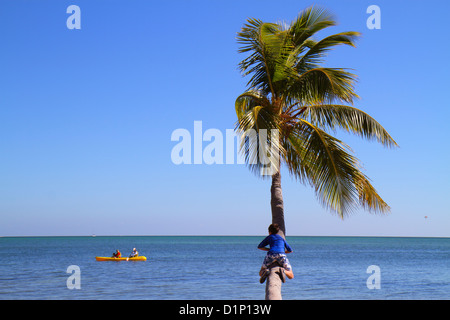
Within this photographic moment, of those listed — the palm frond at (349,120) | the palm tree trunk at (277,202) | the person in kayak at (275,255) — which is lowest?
the person in kayak at (275,255)

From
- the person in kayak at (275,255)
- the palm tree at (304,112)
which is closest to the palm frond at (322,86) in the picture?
the palm tree at (304,112)

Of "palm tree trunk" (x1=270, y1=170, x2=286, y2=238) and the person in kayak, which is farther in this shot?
"palm tree trunk" (x1=270, y1=170, x2=286, y2=238)

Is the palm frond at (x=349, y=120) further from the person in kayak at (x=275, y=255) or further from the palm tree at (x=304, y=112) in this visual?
the person in kayak at (x=275, y=255)

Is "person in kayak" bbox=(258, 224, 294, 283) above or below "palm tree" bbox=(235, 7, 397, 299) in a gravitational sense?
below

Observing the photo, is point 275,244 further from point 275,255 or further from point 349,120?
point 349,120

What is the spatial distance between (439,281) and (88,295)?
1099 inches

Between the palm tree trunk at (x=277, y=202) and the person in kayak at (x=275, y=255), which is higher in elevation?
the palm tree trunk at (x=277, y=202)

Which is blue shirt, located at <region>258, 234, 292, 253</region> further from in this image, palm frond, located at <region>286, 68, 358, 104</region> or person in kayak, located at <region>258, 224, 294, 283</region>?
palm frond, located at <region>286, 68, 358, 104</region>

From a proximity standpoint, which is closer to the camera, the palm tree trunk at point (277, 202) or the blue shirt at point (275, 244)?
the blue shirt at point (275, 244)

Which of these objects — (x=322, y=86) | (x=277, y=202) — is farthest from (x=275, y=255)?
(x=322, y=86)

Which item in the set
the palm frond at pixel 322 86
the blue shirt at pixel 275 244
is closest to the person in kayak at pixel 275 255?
the blue shirt at pixel 275 244

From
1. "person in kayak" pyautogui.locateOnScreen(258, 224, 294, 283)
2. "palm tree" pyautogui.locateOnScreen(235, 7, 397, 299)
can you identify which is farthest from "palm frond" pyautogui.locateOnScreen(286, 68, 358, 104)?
"person in kayak" pyautogui.locateOnScreen(258, 224, 294, 283)

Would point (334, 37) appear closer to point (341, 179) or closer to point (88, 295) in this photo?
point (341, 179)
